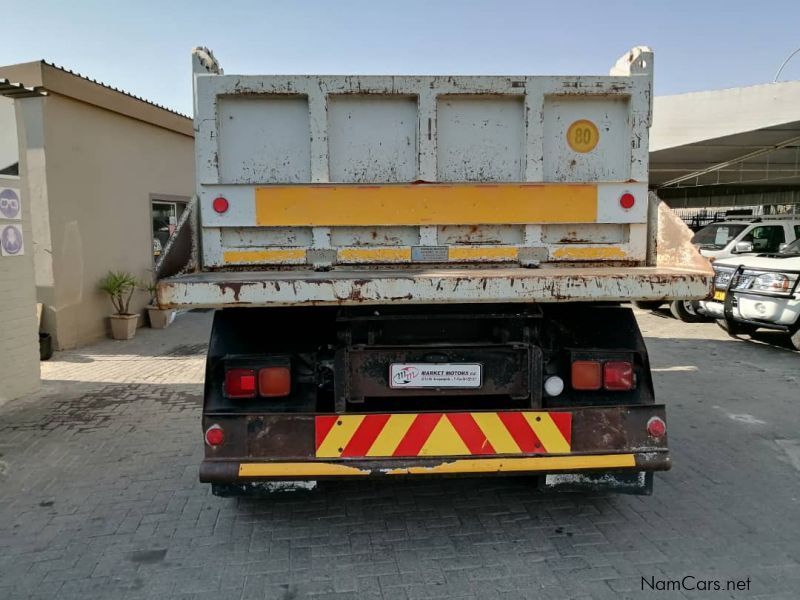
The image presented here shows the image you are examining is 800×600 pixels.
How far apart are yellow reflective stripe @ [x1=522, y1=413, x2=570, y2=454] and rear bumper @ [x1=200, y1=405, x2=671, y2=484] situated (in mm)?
12

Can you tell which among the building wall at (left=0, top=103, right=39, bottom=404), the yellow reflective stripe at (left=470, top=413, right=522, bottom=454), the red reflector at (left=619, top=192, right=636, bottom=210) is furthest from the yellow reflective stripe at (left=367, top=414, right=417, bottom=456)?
the building wall at (left=0, top=103, right=39, bottom=404)

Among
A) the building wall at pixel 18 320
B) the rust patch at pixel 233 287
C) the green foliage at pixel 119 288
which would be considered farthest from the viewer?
the green foliage at pixel 119 288

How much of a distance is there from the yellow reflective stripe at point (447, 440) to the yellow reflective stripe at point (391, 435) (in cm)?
15

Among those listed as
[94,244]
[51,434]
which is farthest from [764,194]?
[51,434]

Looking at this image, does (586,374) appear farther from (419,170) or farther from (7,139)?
(7,139)

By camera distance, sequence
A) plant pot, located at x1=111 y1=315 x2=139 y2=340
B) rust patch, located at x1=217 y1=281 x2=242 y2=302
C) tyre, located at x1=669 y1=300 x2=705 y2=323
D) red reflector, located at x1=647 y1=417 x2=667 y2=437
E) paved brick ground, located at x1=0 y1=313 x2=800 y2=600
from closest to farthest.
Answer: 1. rust patch, located at x1=217 y1=281 x2=242 y2=302
2. paved brick ground, located at x1=0 y1=313 x2=800 y2=600
3. red reflector, located at x1=647 y1=417 x2=667 y2=437
4. plant pot, located at x1=111 y1=315 x2=139 y2=340
5. tyre, located at x1=669 y1=300 x2=705 y2=323

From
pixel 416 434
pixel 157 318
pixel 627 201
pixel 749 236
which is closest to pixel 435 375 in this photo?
pixel 416 434

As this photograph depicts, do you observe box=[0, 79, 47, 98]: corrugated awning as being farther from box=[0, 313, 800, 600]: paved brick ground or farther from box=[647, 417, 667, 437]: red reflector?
box=[647, 417, 667, 437]: red reflector

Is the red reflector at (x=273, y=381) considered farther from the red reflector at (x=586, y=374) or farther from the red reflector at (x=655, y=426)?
the red reflector at (x=655, y=426)

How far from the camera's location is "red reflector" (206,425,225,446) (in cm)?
329

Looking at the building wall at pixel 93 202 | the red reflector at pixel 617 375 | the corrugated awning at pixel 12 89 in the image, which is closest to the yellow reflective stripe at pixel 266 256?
the red reflector at pixel 617 375

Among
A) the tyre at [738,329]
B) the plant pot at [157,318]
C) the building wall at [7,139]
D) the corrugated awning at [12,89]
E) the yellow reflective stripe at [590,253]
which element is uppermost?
the corrugated awning at [12,89]

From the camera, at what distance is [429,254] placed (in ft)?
11.7

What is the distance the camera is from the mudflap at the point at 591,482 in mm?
3391
